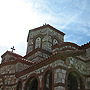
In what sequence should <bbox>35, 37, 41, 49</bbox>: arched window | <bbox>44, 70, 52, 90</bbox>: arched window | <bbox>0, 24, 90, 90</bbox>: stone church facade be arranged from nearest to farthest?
<bbox>0, 24, 90, 90</bbox>: stone church facade → <bbox>44, 70, 52, 90</bbox>: arched window → <bbox>35, 37, 41, 49</bbox>: arched window

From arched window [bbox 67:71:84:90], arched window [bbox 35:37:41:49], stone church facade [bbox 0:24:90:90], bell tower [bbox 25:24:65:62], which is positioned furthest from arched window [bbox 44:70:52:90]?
arched window [bbox 35:37:41:49]

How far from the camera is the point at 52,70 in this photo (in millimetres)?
8789

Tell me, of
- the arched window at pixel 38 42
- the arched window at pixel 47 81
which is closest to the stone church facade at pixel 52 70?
the arched window at pixel 47 81

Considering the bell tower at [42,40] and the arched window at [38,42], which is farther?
the arched window at [38,42]

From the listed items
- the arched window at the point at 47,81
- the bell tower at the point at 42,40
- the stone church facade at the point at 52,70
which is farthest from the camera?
the bell tower at the point at 42,40

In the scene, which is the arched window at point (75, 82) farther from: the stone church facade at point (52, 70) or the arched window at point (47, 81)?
the arched window at point (47, 81)

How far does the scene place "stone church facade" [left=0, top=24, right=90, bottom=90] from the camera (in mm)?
8597

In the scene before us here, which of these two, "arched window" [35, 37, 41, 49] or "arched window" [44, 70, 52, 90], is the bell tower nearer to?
"arched window" [35, 37, 41, 49]

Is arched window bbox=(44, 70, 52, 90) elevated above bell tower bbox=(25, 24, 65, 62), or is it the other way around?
bell tower bbox=(25, 24, 65, 62)

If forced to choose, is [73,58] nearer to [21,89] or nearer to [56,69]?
[56,69]

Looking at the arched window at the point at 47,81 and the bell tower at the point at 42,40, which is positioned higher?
the bell tower at the point at 42,40

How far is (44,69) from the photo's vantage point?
9547mm

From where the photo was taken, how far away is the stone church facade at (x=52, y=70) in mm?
8597

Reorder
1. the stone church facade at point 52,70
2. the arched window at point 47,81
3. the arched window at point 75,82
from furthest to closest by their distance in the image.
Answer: the arched window at point 75,82
the arched window at point 47,81
the stone church facade at point 52,70
